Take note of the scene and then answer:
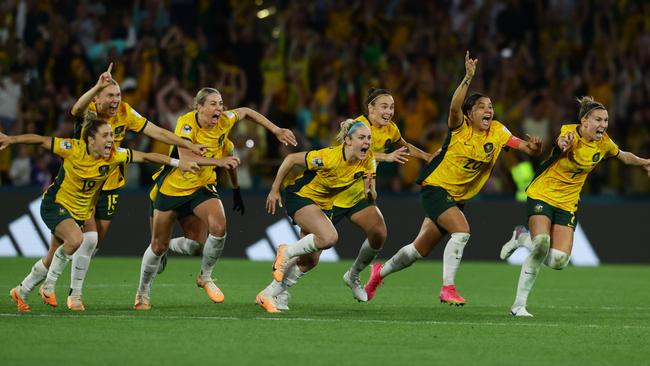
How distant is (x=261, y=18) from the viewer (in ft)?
75.3

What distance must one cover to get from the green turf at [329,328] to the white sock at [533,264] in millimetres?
253

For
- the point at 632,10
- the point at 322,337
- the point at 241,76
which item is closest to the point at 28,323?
the point at 322,337

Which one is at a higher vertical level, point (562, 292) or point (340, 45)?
point (340, 45)

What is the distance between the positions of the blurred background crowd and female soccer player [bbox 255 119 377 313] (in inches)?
307

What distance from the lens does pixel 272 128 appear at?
12180mm

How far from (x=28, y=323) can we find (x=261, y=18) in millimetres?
13463

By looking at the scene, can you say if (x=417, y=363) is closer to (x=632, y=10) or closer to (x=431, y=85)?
(x=431, y=85)

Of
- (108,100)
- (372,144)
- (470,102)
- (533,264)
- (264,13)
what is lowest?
(533,264)

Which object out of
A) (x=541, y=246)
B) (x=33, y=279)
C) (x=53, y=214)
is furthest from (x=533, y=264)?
(x=33, y=279)

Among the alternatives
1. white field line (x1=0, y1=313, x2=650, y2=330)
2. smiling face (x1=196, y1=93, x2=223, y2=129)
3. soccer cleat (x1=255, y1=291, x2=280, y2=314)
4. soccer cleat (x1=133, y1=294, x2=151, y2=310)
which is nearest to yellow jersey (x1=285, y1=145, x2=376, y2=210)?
smiling face (x1=196, y1=93, x2=223, y2=129)

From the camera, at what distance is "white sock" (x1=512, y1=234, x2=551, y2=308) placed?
11344mm

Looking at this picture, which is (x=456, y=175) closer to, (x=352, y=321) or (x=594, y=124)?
(x=594, y=124)

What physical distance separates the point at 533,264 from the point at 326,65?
1052 cm

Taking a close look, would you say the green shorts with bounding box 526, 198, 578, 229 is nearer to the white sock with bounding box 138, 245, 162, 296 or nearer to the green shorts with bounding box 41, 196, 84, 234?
the white sock with bounding box 138, 245, 162, 296
